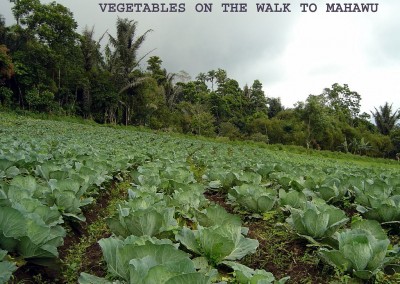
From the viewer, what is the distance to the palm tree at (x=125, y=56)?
37531 mm

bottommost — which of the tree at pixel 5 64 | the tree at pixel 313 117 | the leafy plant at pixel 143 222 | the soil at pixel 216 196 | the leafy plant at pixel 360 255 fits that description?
the soil at pixel 216 196

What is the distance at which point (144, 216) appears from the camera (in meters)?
2.92

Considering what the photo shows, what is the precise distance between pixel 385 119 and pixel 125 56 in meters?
34.6

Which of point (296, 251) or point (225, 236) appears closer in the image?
point (225, 236)

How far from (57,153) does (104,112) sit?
31216mm

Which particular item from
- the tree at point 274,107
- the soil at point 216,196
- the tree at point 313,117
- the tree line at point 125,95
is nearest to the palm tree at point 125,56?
the tree line at point 125,95

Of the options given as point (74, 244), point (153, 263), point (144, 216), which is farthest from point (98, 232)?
point (153, 263)

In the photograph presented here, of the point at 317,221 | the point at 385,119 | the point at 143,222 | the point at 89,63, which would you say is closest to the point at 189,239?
the point at 143,222

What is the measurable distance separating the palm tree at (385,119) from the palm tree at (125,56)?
107 feet

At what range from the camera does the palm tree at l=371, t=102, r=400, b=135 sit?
1966 inches

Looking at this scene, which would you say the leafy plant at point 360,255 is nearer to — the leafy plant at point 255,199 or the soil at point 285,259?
the soil at point 285,259

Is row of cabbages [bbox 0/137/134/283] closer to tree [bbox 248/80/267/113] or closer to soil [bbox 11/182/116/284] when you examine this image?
soil [bbox 11/182/116/284]

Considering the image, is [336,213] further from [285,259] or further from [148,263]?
[148,263]

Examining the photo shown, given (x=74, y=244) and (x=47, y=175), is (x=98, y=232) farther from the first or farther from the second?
(x=47, y=175)
